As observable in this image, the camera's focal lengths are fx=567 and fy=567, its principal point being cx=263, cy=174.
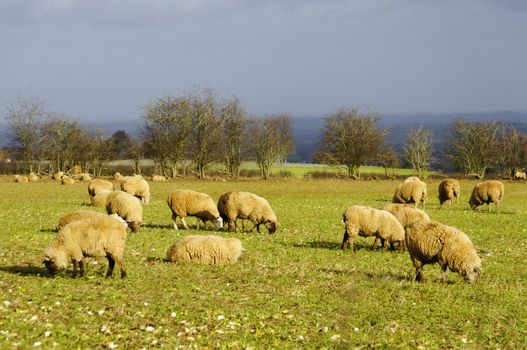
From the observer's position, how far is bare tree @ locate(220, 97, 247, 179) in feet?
257

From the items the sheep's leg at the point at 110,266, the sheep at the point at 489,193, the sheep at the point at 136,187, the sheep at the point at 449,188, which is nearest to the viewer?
the sheep's leg at the point at 110,266

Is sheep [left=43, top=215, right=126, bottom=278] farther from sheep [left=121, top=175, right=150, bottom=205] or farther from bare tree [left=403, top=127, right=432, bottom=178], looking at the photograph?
bare tree [left=403, top=127, right=432, bottom=178]

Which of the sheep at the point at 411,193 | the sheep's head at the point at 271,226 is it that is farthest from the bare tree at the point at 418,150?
the sheep's head at the point at 271,226

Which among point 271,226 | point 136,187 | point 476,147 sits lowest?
point 271,226

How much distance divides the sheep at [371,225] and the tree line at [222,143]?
54.8 meters

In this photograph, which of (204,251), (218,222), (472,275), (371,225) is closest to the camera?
(472,275)

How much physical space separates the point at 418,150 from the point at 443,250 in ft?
240

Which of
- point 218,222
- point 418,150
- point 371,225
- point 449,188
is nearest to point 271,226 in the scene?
point 218,222

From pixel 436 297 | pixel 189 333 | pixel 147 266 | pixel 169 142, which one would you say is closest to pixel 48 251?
pixel 147 266

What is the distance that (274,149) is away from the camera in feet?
283

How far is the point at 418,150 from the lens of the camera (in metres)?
85.3

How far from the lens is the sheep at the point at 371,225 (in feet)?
63.6

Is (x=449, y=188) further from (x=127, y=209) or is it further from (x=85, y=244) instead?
(x=85, y=244)

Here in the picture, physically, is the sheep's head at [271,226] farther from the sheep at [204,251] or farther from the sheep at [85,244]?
the sheep at [85,244]
